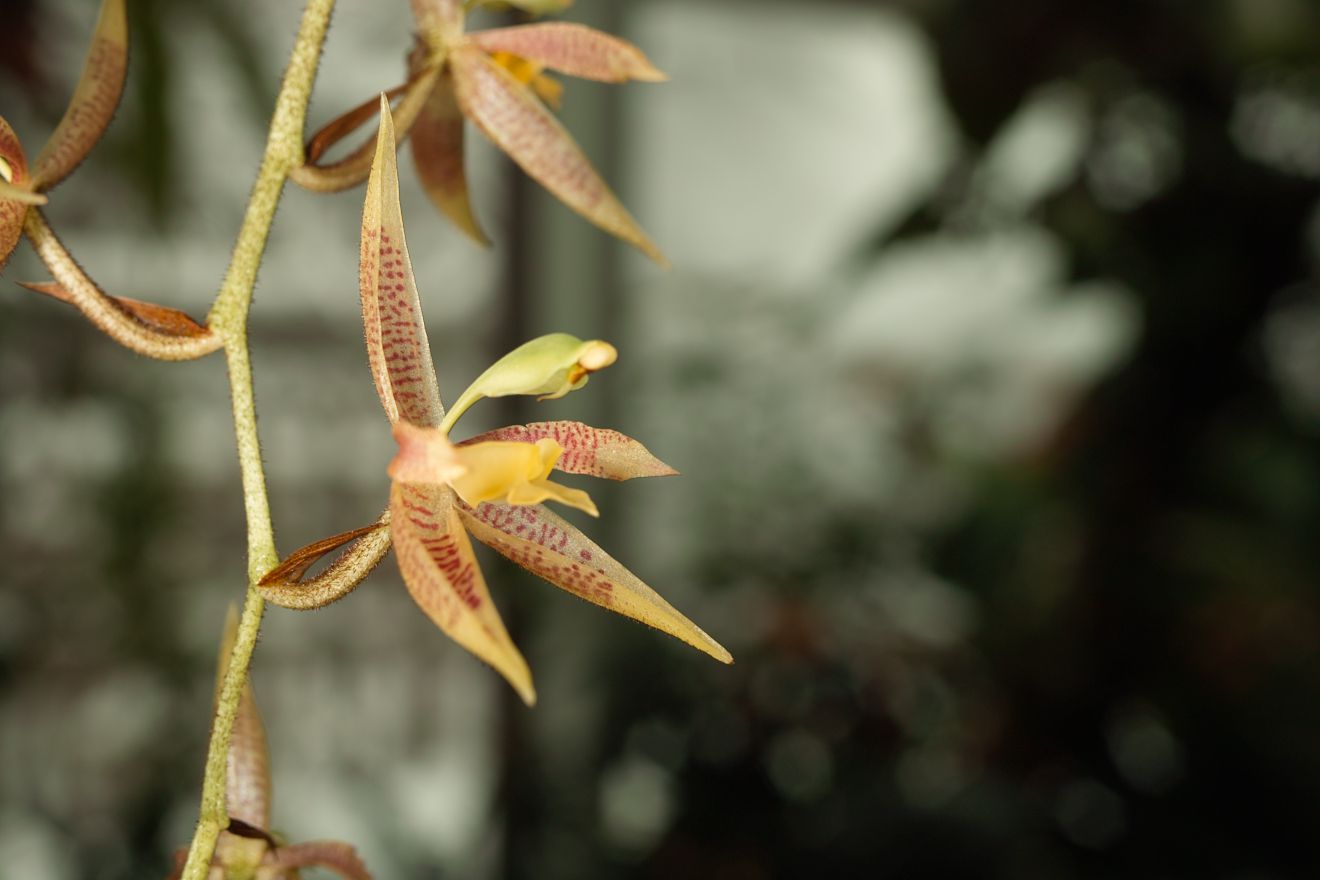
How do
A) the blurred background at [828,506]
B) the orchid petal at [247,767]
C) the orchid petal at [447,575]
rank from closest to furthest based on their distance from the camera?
1. the orchid petal at [447,575]
2. the orchid petal at [247,767]
3. the blurred background at [828,506]

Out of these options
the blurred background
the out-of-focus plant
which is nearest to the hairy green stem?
the out-of-focus plant

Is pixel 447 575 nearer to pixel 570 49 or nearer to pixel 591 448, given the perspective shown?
pixel 591 448

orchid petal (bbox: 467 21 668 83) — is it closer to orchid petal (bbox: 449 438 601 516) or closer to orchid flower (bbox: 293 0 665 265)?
orchid flower (bbox: 293 0 665 265)

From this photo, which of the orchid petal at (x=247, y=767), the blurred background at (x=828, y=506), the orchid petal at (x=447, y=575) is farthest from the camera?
the blurred background at (x=828, y=506)

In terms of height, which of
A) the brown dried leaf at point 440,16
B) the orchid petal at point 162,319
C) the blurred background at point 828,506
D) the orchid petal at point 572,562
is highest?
the brown dried leaf at point 440,16

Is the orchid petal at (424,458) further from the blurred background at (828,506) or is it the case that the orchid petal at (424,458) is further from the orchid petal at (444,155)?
the blurred background at (828,506)

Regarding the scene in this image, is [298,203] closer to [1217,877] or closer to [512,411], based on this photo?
[512,411]

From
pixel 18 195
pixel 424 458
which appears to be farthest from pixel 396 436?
pixel 18 195

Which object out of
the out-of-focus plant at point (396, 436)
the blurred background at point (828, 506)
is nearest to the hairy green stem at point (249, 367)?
the out-of-focus plant at point (396, 436)
